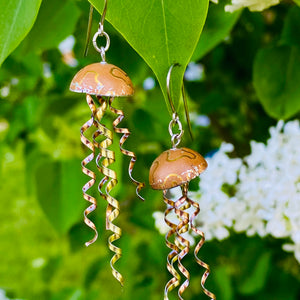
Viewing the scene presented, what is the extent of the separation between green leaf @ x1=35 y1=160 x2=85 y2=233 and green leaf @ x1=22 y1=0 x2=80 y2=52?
17 centimetres

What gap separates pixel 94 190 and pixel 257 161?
21cm

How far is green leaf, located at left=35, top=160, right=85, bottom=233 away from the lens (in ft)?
2.03

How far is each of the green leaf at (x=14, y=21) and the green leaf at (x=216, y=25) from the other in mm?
223

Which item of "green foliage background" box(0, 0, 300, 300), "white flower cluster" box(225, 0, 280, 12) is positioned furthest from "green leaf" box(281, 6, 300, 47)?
"white flower cluster" box(225, 0, 280, 12)

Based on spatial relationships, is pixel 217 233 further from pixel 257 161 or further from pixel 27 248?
pixel 27 248

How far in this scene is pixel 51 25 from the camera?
51cm

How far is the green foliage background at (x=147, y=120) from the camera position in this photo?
54 centimetres

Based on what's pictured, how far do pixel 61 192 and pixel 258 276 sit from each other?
0.31 metres

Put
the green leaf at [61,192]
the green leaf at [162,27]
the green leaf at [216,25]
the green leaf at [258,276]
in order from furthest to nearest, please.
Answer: the green leaf at [258,276]
the green leaf at [61,192]
the green leaf at [216,25]
the green leaf at [162,27]

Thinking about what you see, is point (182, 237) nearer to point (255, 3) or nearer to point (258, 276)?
point (255, 3)

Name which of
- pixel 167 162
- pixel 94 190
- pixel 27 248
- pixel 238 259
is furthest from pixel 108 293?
pixel 167 162

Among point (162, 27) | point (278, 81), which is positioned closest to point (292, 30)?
point (278, 81)

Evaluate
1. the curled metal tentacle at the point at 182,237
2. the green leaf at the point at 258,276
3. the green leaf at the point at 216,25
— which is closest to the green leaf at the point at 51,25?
the green leaf at the point at 216,25

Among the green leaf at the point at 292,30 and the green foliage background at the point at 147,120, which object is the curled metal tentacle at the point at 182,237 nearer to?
the green foliage background at the point at 147,120
